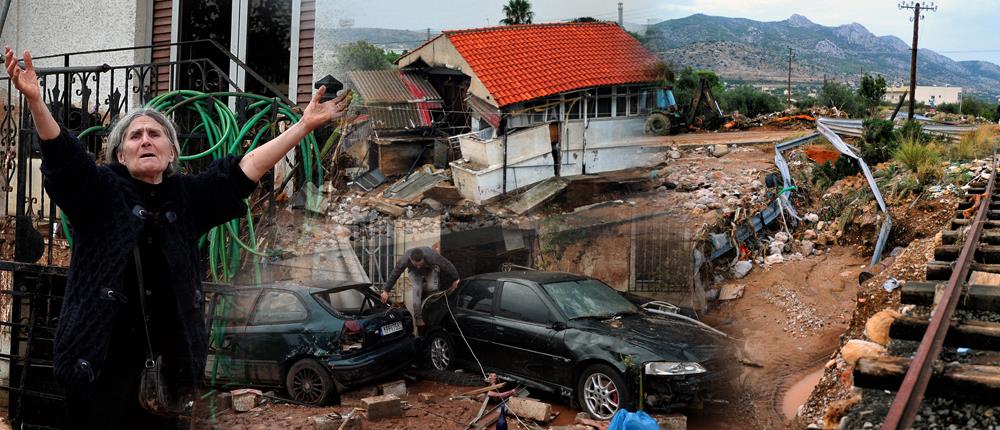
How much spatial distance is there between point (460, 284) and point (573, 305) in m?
0.45

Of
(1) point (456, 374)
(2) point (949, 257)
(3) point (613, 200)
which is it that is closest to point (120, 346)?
(1) point (456, 374)

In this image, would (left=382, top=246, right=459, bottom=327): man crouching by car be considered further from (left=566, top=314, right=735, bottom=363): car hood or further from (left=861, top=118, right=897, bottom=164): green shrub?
(left=861, top=118, right=897, bottom=164): green shrub

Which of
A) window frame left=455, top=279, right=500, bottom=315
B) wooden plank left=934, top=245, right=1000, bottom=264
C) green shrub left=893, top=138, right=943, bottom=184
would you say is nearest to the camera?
window frame left=455, top=279, right=500, bottom=315

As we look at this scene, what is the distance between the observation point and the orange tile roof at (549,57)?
10.7 feet

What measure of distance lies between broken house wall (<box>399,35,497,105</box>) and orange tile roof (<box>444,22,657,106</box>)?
20mm

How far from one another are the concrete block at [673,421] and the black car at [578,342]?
4cm

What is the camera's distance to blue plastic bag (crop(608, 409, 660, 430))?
2.93m

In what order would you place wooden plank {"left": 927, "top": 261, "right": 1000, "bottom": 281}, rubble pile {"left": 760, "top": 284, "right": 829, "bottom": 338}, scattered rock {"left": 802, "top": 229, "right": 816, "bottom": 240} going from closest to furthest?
rubble pile {"left": 760, "top": 284, "right": 829, "bottom": 338} → wooden plank {"left": 927, "top": 261, "right": 1000, "bottom": 281} → scattered rock {"left": 802, "top": 229, "right": 816, "bottom": 240}

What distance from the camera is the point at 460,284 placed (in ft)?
11.1

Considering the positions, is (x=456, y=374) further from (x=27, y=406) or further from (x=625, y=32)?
(x=27, y=406)

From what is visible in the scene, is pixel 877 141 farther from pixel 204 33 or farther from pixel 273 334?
pixel 273 334

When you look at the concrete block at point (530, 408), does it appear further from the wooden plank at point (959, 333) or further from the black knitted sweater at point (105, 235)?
the wooden plank at point (959, 333)

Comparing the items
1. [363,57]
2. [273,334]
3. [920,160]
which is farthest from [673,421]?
[920,160]

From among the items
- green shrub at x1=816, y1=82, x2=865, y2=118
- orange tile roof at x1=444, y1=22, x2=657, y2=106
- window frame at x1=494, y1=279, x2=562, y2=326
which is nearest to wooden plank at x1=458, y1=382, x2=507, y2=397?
window frame at x1=494, y1=279, x2=562, y2=326
